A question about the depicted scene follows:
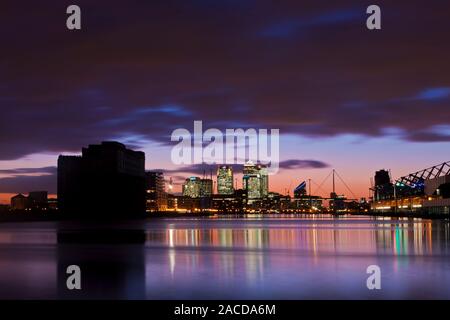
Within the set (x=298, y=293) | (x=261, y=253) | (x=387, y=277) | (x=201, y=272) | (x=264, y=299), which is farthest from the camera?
(x=261, y=253)

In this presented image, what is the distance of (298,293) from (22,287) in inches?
494

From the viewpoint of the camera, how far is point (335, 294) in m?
27.2

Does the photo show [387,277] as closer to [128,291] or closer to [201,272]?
[201,272]

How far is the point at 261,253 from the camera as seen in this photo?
50500 mm

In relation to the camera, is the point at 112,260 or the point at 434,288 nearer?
the point at 434,288
